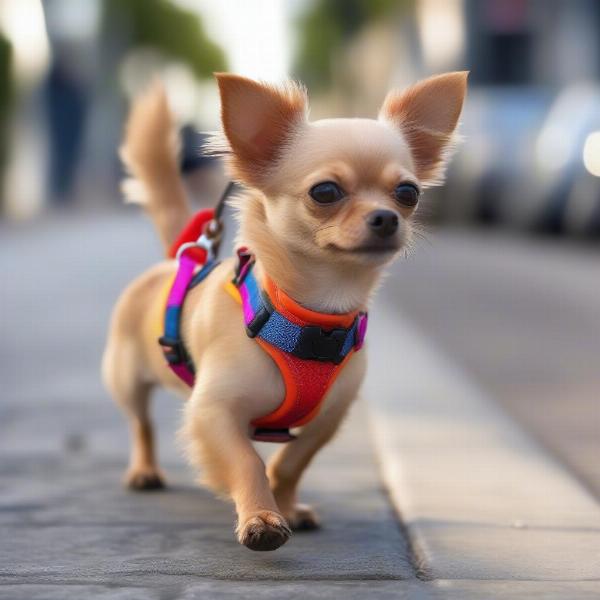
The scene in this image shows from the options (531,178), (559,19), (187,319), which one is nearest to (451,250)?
(531,178)

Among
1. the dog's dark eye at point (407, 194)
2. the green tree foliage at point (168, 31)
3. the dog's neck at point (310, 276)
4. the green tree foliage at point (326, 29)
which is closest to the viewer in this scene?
the dog's dark eye at point (407, 194)

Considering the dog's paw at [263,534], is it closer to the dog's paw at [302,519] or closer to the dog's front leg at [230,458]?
the dog's front leg at [230,458]

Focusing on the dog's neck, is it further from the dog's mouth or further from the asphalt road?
the asphalt road

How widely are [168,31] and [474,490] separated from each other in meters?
59.2

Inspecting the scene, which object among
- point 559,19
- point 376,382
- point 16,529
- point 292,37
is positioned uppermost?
point 16,529

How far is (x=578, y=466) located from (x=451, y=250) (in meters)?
12.9

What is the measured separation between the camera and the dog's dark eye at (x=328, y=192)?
3354 millimetres

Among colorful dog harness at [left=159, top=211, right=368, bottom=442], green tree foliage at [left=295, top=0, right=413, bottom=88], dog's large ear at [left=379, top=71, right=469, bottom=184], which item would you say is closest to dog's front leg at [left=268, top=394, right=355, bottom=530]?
colorful dog harness at [left=159, top=211, right=368, bottom=442]

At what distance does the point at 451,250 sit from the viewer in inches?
696

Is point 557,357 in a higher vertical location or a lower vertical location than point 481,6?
higher

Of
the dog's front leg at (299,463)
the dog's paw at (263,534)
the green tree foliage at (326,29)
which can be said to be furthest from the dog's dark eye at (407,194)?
the green tree foliage at (326,29)

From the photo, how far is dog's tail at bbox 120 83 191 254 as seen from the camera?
15.7ft

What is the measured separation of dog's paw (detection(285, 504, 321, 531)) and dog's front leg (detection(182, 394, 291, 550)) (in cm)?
37

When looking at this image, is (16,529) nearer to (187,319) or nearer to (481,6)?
(187,319)
